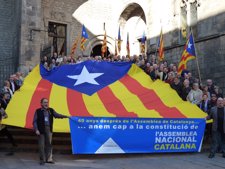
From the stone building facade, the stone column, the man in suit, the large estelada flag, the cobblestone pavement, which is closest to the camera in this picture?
the cobblestone pavement

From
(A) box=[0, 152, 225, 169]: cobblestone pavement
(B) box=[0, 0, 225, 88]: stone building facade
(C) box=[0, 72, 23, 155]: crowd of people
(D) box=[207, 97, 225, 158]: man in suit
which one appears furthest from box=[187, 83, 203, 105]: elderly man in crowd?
(B) box=[0, 0, 225, 88]: stone building facade

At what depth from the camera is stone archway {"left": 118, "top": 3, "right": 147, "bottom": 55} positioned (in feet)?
73.6

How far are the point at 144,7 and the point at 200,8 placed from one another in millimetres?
4914

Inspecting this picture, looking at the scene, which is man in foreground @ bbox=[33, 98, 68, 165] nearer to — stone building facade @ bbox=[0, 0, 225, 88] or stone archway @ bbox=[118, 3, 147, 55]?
stone building facade @ bbox=[0, 0, 225, 88]

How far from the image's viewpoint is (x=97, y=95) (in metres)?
9.55

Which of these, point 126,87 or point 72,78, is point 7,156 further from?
point 126,87

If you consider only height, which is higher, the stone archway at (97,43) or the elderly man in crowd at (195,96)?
the stone archway at (97,43)

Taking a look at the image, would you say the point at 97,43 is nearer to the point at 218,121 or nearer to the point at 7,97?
the point at 7,97

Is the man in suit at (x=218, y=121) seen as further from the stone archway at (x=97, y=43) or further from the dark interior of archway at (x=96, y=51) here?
the dark interior of archway at (x=96, y=51)

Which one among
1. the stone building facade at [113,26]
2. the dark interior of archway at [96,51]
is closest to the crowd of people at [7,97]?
the stone building facade at [113,26]

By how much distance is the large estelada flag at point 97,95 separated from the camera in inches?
341

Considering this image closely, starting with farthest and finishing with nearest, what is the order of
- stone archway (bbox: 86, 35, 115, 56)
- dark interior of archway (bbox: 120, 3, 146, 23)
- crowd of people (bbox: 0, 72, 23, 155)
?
stone archway (bbox: 86, 35, 115, 56) → dark interior of archway (bbox: 120, 3, 146, 23) → crowd of people (bbox: 0, 72, 23, 155)

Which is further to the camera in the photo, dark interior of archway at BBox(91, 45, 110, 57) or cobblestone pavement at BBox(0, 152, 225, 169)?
dark interior of archway at BBox(91, 45, 110, 57)

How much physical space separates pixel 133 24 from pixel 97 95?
46.6 ft
